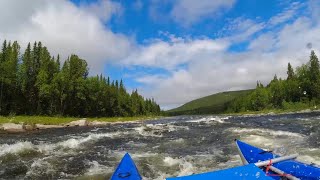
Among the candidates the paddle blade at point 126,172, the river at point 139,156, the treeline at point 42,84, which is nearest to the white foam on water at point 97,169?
the river at point 139,156

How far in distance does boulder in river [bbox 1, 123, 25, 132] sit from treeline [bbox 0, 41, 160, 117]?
2980cm

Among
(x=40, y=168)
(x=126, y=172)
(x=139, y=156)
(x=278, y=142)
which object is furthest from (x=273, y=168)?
(x=278, y=142)

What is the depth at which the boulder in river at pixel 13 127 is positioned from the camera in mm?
43219

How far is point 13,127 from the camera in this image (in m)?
44.1

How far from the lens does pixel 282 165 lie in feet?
44.7

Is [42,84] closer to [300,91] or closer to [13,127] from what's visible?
[13,127]

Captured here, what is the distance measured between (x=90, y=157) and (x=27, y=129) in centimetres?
2694

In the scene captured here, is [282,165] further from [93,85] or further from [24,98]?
[93,85]

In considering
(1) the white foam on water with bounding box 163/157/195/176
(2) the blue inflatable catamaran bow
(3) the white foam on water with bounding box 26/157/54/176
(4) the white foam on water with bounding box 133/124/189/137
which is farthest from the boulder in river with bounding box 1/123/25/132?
(2) the blue inflatable catamaran bow

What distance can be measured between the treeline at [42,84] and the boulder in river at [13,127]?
1173 inches

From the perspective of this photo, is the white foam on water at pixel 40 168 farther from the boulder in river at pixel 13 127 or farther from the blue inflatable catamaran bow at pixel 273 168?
the boulder in river at pixel 13 127

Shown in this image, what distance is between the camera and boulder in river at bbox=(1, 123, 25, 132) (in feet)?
142

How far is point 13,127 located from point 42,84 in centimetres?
3433

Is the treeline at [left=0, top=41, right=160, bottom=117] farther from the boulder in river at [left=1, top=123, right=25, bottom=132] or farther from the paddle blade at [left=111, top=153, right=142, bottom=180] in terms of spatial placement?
the paddle blade at [left=111, top=153, right=142, bottom=180]
